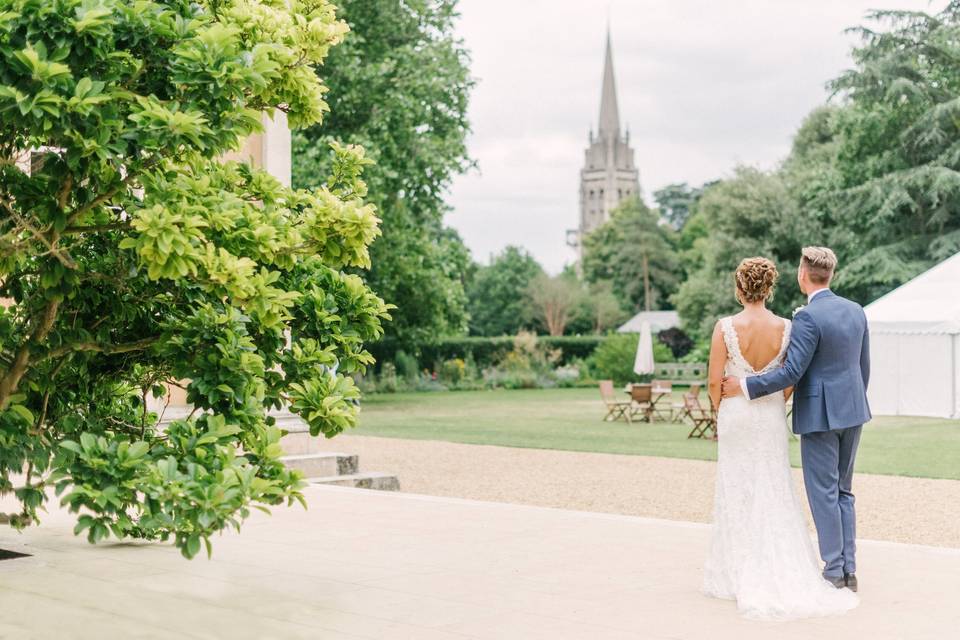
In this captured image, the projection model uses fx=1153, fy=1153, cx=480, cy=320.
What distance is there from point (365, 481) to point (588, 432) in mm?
9342

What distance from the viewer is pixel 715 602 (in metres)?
6.62

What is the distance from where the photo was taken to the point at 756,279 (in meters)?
6.95

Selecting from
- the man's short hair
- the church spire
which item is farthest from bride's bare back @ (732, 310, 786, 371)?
the church spire

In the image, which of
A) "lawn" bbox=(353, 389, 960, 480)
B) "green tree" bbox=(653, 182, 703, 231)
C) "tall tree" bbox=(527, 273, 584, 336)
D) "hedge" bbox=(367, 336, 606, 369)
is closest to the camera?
"lawn" bbox=(353, 389, 960, 480)

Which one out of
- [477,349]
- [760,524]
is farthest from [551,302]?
[760,524]

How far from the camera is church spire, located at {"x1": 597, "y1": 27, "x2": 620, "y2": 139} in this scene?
12694 centimetres

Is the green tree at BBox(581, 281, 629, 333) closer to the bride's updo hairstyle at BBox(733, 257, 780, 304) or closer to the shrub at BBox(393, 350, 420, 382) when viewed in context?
the shrub at BBox(393, 350, 420, 382)

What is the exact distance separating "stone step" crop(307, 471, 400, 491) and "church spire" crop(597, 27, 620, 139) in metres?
115

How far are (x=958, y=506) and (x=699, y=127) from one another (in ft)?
248

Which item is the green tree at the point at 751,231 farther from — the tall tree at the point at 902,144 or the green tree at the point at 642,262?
the green tree at the point at 642,262

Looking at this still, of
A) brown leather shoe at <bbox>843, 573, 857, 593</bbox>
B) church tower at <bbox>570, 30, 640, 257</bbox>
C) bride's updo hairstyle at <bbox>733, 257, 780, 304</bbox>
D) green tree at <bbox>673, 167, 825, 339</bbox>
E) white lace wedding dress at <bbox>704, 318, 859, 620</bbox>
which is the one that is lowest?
brown leather shoe at <bbox>843, 573, 857, 593</bbox>

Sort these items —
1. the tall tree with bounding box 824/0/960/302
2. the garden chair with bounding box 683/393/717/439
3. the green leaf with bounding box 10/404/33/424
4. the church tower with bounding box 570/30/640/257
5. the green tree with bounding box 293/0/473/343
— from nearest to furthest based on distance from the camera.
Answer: the green leaf with bounding box 10/404/33/424, the garden chair with bounding box 683/393/717/439, the green tree with bounding box 293/0/473/343, the tall tree with bounding box 824/0/960/302, the church tower with bounding box 570/30/640/257

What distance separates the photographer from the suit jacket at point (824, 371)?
680 centimetres

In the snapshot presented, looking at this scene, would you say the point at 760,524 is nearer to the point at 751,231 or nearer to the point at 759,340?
the point at 759,340
